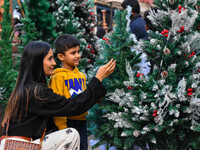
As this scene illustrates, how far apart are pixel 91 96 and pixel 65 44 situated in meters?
0.65

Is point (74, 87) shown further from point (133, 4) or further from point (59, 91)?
point (133, 4)

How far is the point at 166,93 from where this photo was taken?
89.3 inches

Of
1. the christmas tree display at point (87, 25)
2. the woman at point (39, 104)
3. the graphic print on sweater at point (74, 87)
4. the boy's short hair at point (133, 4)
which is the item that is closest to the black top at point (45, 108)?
the woman at point (39, 104)

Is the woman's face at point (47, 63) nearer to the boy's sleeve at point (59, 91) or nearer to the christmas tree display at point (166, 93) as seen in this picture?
the boy's sleeve at point (59, 91)

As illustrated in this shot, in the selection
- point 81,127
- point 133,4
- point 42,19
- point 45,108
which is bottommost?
point 81,127

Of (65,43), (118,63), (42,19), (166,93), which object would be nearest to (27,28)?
(42,19)

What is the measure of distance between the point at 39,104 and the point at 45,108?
0.07 m

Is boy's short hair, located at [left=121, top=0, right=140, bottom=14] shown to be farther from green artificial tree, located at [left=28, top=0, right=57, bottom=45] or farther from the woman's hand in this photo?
the woman's hand

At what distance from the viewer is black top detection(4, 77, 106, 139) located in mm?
2375

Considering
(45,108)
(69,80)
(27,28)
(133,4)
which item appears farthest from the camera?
(133,4)

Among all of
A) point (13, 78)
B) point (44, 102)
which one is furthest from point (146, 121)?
point (13, 78)

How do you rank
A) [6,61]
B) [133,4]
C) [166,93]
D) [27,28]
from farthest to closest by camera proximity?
[133,4]
[6,61]
[27,28]
[166,93]

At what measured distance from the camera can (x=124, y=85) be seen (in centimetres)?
255

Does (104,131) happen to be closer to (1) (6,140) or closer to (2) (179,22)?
(1) (6,140)
